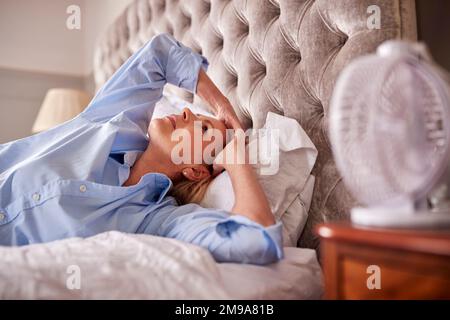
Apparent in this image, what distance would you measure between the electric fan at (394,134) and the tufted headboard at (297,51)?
426mm

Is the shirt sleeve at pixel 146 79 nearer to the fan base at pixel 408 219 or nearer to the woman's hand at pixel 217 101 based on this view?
the woman's hand at pixel 217 101

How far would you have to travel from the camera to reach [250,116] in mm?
1501

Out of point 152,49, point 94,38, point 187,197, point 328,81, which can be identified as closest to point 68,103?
point 94,38

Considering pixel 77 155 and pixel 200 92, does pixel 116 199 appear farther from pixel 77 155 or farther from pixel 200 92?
pixel 200 92

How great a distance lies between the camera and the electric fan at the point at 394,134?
60 centimetres

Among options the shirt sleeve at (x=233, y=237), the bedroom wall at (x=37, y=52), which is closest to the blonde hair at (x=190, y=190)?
the shirt sleeve at (x=233, y=237)

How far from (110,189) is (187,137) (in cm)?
26

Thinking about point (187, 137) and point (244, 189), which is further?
point (187, 137)

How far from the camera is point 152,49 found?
54.5 inches

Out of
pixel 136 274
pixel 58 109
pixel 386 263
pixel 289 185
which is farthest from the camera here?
pixel 58 109

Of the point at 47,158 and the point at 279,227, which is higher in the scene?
the point at 47,158

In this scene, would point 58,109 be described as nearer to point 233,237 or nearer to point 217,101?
point 217,101

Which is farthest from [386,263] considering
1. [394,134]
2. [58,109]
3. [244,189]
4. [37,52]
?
[37,52]
